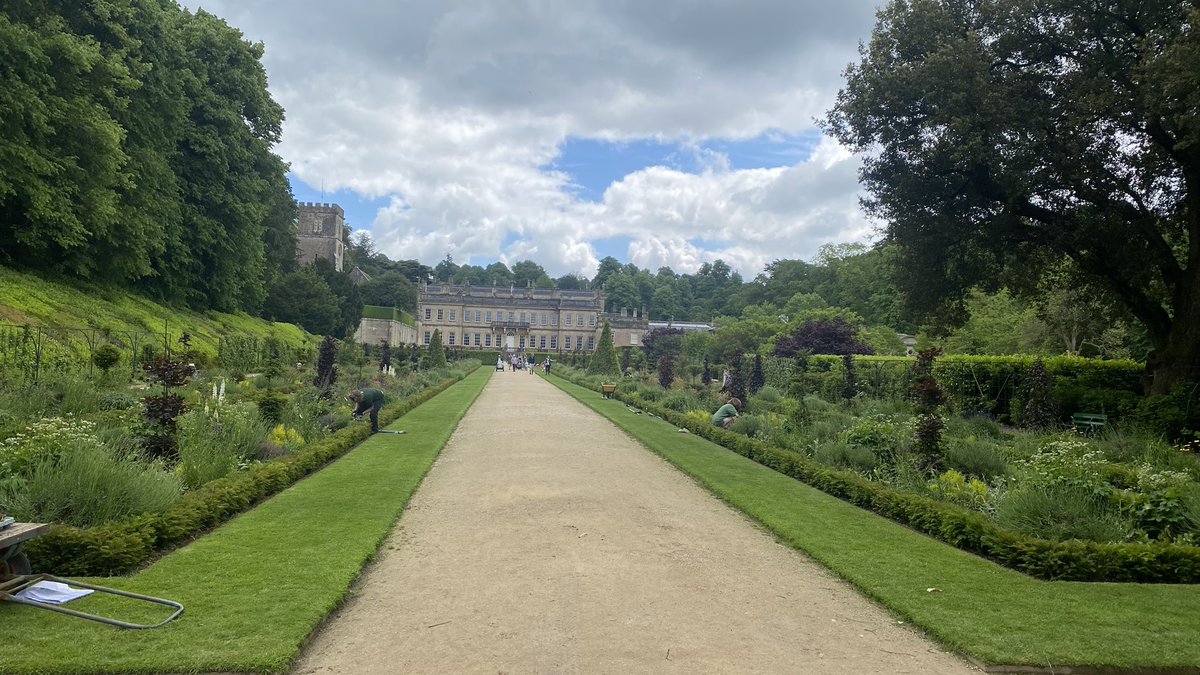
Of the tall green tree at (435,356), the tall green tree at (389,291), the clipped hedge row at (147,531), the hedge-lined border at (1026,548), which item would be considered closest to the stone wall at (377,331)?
the tall green tree at (389,291)

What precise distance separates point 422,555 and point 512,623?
175 centimetres

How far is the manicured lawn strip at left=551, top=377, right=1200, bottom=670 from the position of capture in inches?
149

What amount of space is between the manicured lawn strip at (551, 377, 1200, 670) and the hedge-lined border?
0.53 ft

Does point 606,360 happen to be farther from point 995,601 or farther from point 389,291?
point 389,291

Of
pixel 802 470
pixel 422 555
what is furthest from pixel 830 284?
pixel 422 555

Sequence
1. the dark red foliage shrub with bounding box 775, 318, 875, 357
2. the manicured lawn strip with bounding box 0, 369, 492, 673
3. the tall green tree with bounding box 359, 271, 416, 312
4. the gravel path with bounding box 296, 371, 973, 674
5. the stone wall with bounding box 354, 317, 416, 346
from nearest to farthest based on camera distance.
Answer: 1. the manicured lawn strip with bounding box 0, 369, 492, 673
2. the gravel path with bounding box 296, 371, 973, 674
3. the dark red foliage shrub with bounding box 775, 318, 875, 357
4. the stone wall with bounding box 354, 317, 416, 346
5. the tall green tree with bounding box 359, 271, 416, 312

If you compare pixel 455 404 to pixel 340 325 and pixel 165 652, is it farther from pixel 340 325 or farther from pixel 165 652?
pixel 340 325

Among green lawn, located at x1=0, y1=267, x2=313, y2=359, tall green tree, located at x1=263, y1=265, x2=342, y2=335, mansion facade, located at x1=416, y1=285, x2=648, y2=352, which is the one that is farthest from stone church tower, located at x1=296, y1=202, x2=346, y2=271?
green lawn, located at x1=0, y1=267, x2=313, y2=359

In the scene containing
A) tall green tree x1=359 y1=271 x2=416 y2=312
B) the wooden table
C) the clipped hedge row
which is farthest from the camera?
tall green tree x1=359 y1=271 x2=416 y2=312

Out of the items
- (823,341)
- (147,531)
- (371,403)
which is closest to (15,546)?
(147,531)

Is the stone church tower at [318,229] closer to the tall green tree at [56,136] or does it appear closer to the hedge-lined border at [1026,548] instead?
the tall green tree at [56,136]

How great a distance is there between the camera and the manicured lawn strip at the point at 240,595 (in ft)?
11.2

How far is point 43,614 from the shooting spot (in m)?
3.91

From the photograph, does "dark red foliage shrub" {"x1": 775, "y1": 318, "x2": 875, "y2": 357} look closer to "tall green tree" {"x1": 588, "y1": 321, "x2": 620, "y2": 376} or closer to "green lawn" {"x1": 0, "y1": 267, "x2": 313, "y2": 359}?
"tall green tree" {"x1": 588, "y1": 321, "x2": 620, "y2": 376}
